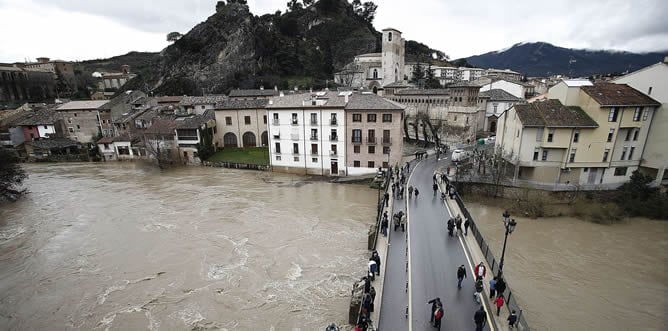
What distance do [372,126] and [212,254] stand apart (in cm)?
1974

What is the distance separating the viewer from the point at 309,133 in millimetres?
34219

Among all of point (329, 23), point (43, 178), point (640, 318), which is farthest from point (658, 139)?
point (329, 23)

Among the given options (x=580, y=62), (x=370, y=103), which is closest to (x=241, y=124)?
(x=370, y=103)

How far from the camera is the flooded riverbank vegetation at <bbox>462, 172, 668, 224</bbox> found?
2400 centimetres

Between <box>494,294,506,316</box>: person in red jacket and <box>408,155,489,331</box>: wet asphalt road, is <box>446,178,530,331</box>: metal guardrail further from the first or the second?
<box>408,155,489,331</box>: wet asphalt road

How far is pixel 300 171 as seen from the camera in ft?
118

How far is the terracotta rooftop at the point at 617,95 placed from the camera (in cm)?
2550

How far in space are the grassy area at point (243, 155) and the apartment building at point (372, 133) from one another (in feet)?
40.1

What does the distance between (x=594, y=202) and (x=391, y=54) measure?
69.1 metres

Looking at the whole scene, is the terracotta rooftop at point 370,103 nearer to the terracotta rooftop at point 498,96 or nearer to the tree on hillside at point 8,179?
the terracotta rooftop at point 498,96

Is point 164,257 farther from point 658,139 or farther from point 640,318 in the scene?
point 658,139

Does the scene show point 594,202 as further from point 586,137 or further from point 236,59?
point 236,59

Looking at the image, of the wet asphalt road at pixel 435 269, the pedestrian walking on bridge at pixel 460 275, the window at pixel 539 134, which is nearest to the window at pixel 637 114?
the window at pixel 539 134

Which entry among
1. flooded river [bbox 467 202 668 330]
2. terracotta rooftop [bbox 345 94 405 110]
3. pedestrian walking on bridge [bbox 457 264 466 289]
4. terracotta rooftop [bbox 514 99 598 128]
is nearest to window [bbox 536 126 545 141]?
terracotta rooftop [bbox 514 99 598 128]
